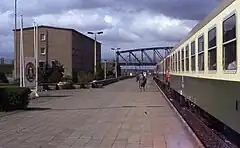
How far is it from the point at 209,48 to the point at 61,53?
248 feet

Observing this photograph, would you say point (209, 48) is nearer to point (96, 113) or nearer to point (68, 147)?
point (68, 147)

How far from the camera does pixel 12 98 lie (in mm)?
19969

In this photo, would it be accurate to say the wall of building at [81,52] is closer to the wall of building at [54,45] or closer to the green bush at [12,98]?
the wall of building at [54,45]

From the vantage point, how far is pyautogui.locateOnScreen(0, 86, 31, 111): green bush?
1983 centimetres

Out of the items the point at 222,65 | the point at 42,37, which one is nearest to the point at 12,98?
the point at 222,65

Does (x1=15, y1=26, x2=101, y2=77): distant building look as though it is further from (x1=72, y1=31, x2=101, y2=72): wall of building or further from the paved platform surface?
the paved platform surface

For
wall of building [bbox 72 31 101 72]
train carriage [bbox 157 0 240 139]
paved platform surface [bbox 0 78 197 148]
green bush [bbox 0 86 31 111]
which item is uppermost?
wall of building [bbox 72 31 101 72]

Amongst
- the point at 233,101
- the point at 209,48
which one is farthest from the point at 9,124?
the point at 233,101

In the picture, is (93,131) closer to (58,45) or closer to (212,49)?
(212,49)

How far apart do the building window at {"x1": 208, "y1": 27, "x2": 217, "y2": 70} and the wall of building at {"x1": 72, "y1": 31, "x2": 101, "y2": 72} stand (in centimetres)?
7607

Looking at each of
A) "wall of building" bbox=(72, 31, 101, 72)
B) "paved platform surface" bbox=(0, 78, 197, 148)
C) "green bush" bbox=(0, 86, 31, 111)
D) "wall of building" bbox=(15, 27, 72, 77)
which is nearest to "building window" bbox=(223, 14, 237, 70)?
"paved platform surface" bbox=(0, 78, 197, 148)

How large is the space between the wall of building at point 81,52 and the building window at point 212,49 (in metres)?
76.1

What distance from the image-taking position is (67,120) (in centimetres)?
1645

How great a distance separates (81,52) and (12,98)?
76250 mm
